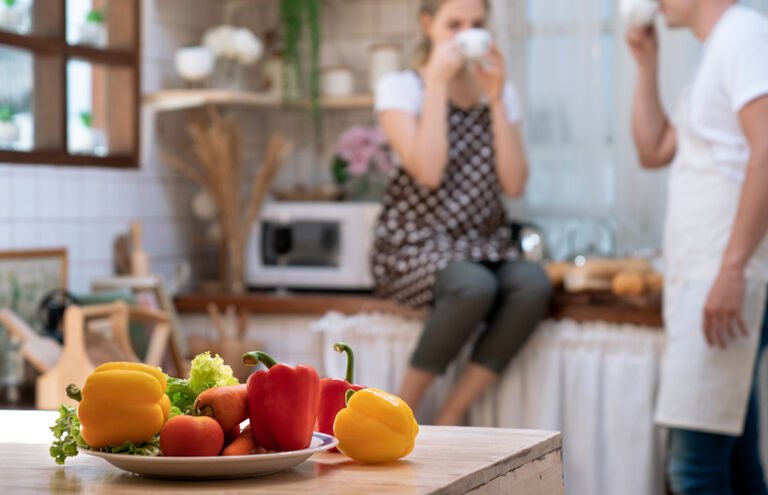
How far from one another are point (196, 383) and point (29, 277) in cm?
202

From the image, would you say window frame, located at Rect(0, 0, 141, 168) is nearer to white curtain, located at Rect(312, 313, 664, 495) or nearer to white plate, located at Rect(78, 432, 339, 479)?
white curtain, located at Rect(312, 313, 664, 495)

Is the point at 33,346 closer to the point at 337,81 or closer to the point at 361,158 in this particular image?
the point at 361,158

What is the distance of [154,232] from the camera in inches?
147

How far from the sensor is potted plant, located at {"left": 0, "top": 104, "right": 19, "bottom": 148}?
10.1 ft

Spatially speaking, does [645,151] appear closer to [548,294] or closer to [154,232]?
[548,294]

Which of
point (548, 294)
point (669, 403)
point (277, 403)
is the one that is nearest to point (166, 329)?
point (548, 294)

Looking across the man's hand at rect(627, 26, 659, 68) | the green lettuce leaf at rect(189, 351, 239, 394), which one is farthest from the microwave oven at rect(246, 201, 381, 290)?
the green lettuce leaf at rect(189, 351, 239, 394)

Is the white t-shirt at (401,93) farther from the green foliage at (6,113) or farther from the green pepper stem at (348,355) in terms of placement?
the green pepper stem at (348,355)

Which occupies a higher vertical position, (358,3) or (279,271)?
(358,3)

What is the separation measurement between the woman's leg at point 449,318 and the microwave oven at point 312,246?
639 millimetres

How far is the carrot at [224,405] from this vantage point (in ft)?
3.77

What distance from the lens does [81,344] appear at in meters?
2.64

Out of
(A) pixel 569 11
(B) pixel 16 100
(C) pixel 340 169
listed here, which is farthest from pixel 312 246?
(A) pixel 569 11

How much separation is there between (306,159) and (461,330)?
1406 millimetres
